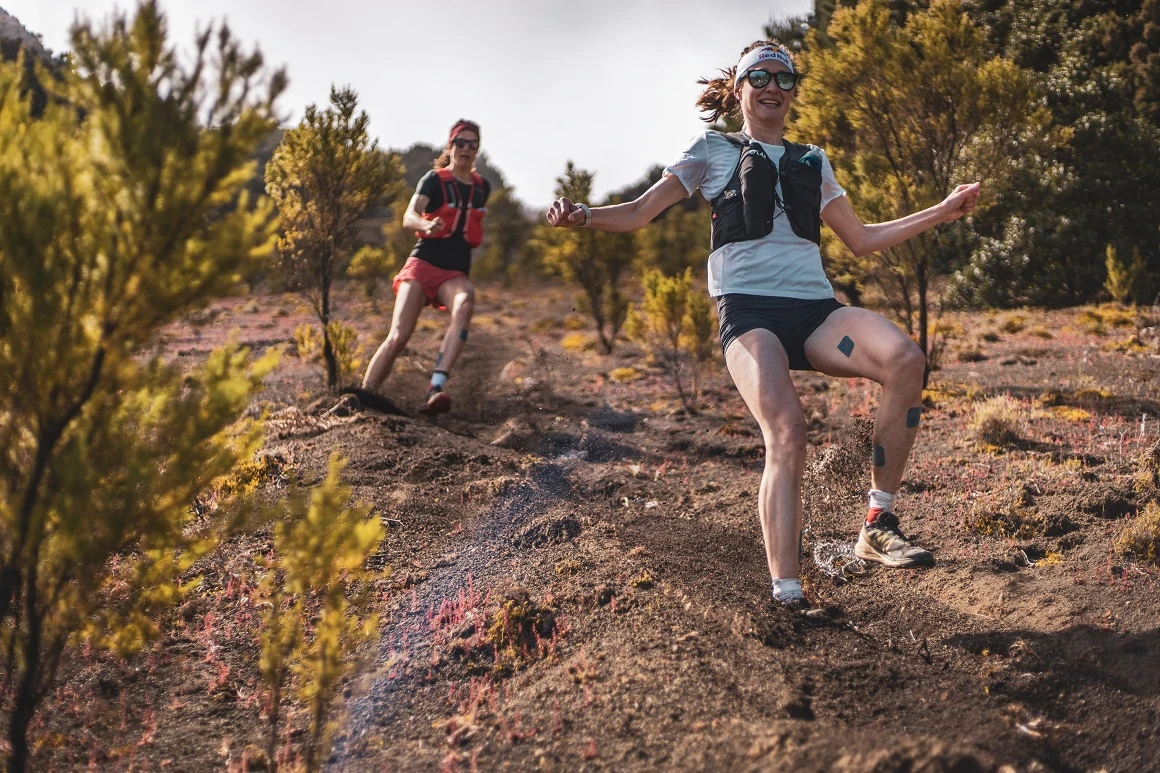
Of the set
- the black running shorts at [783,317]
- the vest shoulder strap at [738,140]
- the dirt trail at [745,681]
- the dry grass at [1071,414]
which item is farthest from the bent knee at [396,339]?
the dry grass at [1071,414]

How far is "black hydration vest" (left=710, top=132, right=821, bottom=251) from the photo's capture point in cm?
319

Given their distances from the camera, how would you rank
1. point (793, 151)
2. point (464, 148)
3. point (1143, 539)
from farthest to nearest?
1. point (464, 148)
2. point (1143, 539)
3. point (793, 151)

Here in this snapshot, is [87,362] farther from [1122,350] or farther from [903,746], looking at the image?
[1122,350]

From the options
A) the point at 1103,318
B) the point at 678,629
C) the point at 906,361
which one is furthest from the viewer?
the point at 1103,318

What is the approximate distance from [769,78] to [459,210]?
13.5 ft

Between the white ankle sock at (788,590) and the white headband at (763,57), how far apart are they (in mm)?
2149

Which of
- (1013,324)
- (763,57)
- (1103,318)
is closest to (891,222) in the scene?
(763,57)

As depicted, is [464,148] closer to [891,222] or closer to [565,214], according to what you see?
[565,214]

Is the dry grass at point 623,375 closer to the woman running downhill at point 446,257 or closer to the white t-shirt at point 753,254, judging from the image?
the woman running downhill at point 446,257

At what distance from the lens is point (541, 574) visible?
11.6ft

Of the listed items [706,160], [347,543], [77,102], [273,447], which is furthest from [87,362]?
[273,447]

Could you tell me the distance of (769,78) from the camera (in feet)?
10.9

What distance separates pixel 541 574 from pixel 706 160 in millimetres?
1983

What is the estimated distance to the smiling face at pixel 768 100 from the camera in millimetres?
3332
